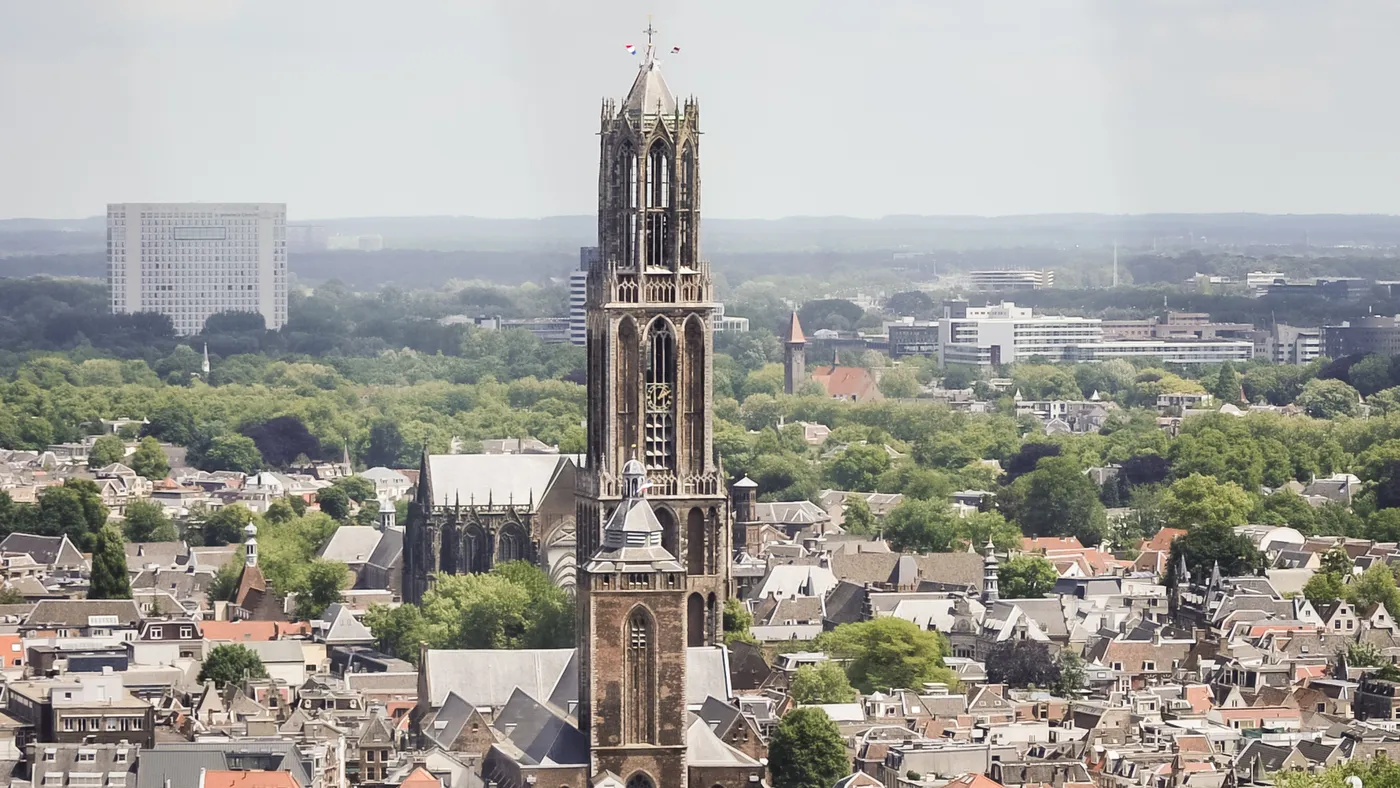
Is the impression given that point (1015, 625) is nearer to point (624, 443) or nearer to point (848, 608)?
point (848, 608)

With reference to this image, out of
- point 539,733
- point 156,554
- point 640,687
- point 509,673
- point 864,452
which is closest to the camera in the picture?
point 640,687

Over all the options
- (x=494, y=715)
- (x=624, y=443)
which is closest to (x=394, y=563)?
(x=624, y=443)

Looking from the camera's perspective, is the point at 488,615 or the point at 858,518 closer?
the point at 488,615

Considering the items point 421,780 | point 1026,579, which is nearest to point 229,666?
point 421,780

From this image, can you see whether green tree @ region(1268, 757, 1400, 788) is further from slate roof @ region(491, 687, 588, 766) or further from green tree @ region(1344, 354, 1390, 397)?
green tree @ region(1344, 354, 1390, 397)

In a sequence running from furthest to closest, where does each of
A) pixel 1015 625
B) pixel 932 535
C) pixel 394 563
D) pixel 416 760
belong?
pixel 932 535 → pixel 394 563 → pixel 1015 625 → pixel 416 760

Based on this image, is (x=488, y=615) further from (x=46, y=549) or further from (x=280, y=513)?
(x=280, y=513)

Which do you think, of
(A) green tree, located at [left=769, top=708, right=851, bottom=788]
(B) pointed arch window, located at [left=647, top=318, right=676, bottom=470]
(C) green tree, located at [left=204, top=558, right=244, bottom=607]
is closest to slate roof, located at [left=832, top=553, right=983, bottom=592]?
(C) green tree, located at [left=204, top=558, right=244, bottom=607]
